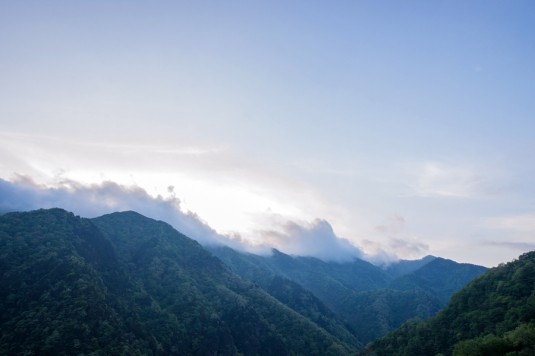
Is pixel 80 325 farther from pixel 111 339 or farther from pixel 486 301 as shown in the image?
pixel 486 301

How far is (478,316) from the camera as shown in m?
161

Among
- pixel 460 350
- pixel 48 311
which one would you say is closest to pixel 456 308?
pixel 460 350

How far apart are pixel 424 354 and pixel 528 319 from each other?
151 ft

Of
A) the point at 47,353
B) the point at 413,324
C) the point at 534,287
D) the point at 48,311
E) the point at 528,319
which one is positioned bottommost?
the point at 47,353

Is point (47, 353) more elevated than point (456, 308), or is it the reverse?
Result: point (456, 308)

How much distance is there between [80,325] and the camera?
626ft

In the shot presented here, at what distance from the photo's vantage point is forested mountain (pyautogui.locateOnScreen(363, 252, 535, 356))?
476 feet

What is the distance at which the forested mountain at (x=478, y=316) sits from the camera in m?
145

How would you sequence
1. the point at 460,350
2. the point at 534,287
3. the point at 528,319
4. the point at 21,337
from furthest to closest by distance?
the point at 21,337 < the point at 534,287 < the point at 528,319 < the point at 460,350

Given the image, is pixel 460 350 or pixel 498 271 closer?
pixel 460 350

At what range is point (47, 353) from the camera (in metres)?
171

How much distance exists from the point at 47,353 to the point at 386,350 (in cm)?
15740

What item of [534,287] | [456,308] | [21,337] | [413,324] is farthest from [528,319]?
[21,337]

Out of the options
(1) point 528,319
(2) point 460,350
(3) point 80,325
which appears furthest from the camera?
(3) point 80,325
